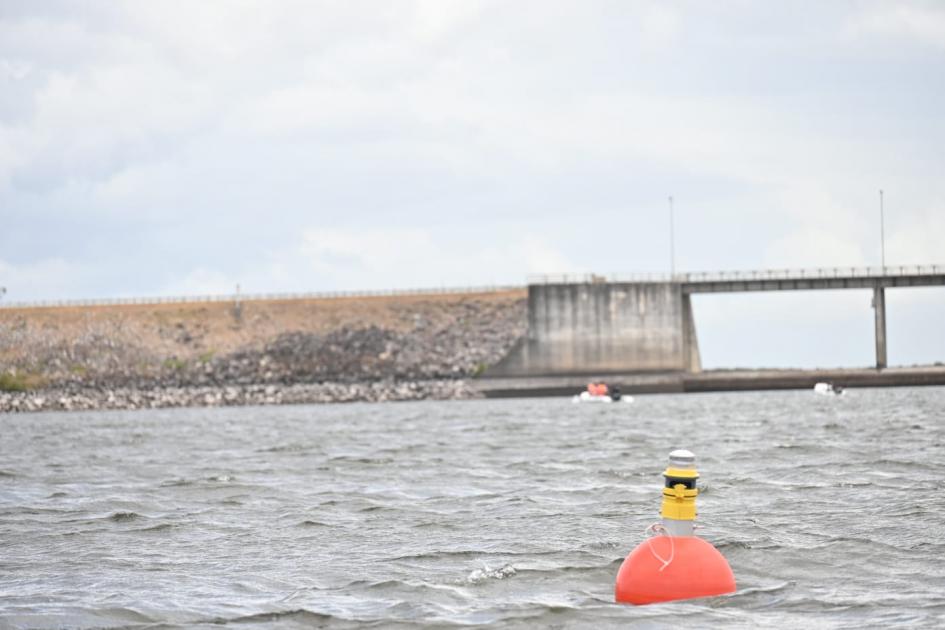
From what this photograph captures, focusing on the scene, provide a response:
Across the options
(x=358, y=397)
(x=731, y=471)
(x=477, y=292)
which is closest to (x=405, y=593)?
(x=731, y=471)

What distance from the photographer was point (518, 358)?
3332 inches

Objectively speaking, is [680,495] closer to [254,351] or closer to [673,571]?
[673,571]

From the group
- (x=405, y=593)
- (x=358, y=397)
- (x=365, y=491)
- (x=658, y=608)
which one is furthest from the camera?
(x=358, y=397)

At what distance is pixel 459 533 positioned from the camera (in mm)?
15047

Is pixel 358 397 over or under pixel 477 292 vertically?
under

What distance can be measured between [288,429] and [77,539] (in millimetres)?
29450

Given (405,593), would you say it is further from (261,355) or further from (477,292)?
(477,292)

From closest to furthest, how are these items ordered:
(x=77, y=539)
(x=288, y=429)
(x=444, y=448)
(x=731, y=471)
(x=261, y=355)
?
(x=77, y=539) < (x=731, y=471) < (x=444, y=448) < (x=288, y=429) < (x=261, y=355)

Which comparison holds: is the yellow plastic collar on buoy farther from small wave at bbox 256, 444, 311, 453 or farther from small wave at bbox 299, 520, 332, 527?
small wave at bbox 256, 444, 311, 453

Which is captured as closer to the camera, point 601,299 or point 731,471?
point 731,471

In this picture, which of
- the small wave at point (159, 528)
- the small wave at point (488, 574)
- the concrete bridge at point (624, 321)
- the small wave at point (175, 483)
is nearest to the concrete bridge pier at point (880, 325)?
the concrete bridge at point (624, 321)

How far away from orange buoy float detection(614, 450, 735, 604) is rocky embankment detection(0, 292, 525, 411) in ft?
235

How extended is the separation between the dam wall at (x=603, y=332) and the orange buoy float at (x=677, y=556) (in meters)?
74.4

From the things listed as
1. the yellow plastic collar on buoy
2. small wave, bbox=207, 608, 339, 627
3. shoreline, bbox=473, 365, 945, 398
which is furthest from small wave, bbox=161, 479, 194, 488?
shoreline, bbox=473, 365, 945, 398
